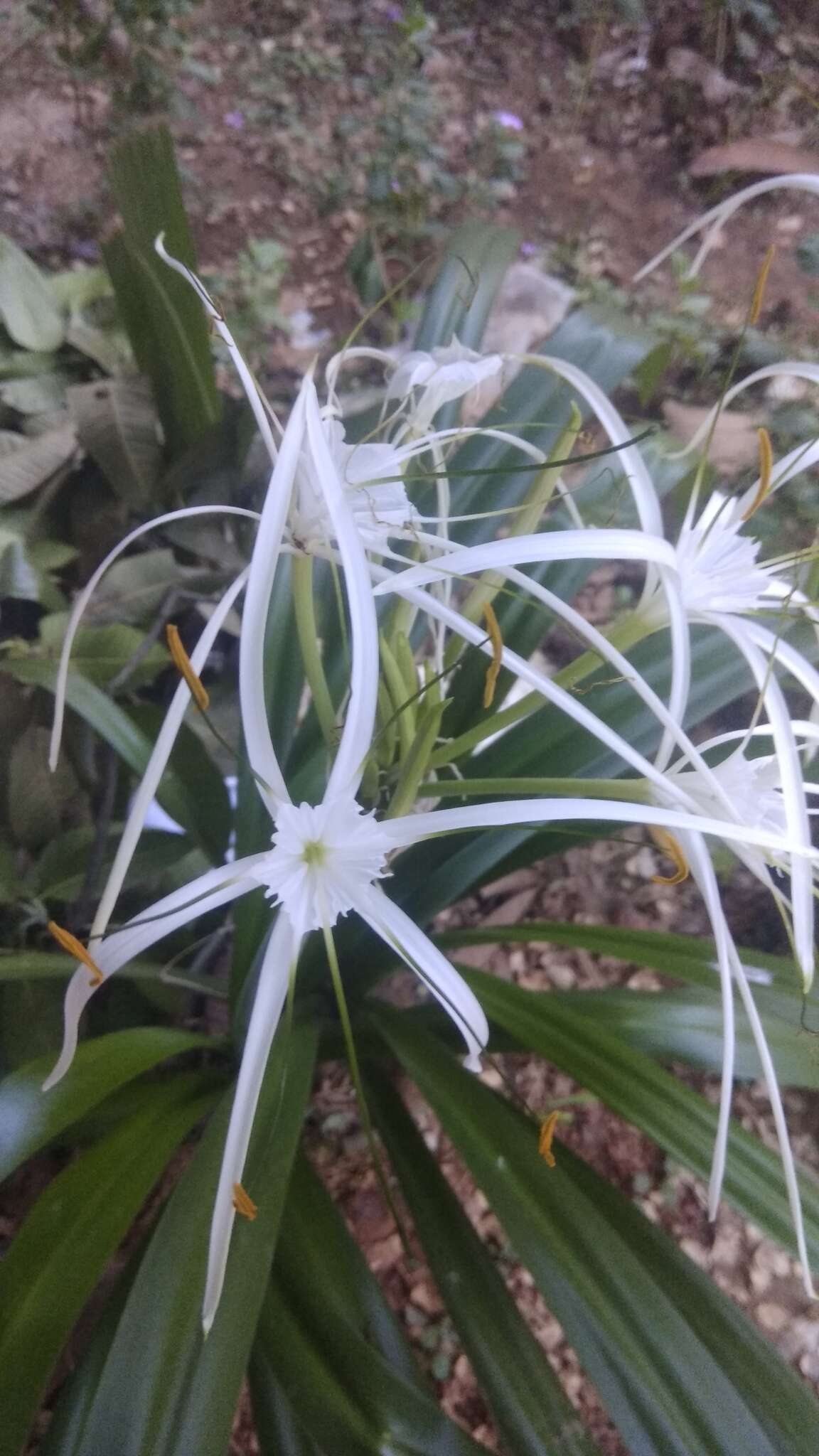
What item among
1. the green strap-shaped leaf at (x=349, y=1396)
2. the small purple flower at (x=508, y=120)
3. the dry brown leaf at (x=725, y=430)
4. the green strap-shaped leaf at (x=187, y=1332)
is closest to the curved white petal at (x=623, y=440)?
the green strap-shaped leaf at (x=187, y=1332)

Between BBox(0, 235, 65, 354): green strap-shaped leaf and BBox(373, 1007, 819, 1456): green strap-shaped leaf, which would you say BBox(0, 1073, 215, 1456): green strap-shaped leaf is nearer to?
BBox(373, 1007, 819, 1456): green strap-shaped leaf

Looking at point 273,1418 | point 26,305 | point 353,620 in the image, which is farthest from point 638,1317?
point 26,305

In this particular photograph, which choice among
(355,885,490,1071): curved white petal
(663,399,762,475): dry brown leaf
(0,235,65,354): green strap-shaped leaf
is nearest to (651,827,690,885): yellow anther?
(355,885,490,1071): curved white petal

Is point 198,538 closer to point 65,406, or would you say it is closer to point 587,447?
point 65,406

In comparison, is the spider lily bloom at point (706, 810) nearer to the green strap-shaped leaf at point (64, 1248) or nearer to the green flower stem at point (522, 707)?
the green flower stem at point (522, 707)

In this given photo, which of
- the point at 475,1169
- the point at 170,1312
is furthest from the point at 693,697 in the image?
the point at 170,1312

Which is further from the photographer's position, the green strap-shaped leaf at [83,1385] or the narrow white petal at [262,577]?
the green strap-shaped leaf at [83,1385]

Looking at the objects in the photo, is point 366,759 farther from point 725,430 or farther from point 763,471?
point 725,430
